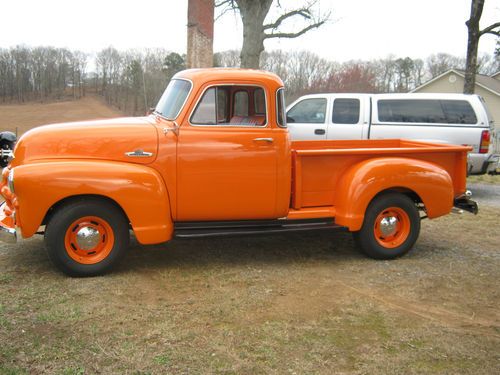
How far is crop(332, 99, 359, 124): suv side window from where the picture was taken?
1012cm

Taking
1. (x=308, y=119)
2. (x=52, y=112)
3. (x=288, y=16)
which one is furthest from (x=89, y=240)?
(x=52, y=112)

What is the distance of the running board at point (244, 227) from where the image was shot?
197 inches

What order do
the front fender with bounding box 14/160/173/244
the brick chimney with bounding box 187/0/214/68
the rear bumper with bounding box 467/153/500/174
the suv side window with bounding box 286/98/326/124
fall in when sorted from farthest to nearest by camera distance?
the suv side window with bounding box 286/98/326/124 → the rear bumper with bounding box 467/153/500/174 → the brick chimney with bounding box 187/0/214/68 → the front fender with bounding box 14/160/173/244

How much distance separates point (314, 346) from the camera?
11.7 feet

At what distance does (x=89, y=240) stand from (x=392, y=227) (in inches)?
133

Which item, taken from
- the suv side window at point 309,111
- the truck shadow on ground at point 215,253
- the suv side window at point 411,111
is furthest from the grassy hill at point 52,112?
the truck shadow on ground at point 215,253

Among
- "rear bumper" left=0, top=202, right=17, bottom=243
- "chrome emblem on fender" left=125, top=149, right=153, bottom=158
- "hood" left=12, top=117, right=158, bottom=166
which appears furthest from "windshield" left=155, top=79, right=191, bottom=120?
"rear bumper" left=0, top=202, right=17, bottom=243

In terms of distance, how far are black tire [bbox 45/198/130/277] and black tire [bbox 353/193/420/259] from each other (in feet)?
8.77

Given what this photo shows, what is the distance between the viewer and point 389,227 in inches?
221

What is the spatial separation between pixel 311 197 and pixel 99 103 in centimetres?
3910

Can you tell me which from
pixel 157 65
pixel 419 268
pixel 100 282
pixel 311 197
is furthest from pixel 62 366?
pixel 157 65

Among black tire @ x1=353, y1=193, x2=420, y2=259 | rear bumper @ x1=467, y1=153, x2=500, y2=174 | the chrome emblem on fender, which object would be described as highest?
the chrome emblem on fender

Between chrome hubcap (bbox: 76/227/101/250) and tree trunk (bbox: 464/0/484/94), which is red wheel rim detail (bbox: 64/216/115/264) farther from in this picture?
tree trunk (bbox: 464/0/484/94)

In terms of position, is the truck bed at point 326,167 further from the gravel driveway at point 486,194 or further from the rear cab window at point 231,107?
the gravel driveway at point 486,194
